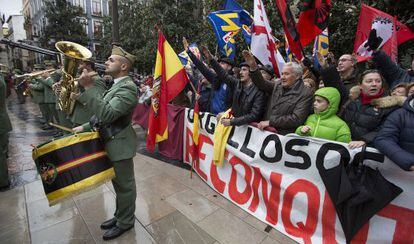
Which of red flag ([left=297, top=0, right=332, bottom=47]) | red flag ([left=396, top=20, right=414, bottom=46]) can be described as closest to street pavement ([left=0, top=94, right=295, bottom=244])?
red flag ([left=297, top=0, right=332, bottom=47])

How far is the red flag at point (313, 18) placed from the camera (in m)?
3.53

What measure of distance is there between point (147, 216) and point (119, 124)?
1.30 meters

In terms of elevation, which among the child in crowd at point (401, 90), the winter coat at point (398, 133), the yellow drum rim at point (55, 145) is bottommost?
the yellow drum rim at point (55, 145)

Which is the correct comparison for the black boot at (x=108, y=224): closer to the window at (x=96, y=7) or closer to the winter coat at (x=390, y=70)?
the winter coat at (x=390, y=70)

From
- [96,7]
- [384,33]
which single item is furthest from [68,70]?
[96,7]

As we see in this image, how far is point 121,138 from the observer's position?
259 centimetres

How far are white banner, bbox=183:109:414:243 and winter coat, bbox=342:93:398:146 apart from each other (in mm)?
295

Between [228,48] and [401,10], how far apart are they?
3.40 m

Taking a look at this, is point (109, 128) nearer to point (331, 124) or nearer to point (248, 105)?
point (248, 105)

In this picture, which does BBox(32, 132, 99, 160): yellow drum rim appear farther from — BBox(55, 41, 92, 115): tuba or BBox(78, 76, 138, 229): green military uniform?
BBox(55, 41, 92, 115): tuba

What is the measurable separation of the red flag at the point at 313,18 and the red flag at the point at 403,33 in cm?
146

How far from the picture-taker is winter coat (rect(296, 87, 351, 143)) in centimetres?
251

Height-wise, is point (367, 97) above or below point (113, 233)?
above

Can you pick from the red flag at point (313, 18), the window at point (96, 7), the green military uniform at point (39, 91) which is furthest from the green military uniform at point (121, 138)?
the window at point (96, 7)
